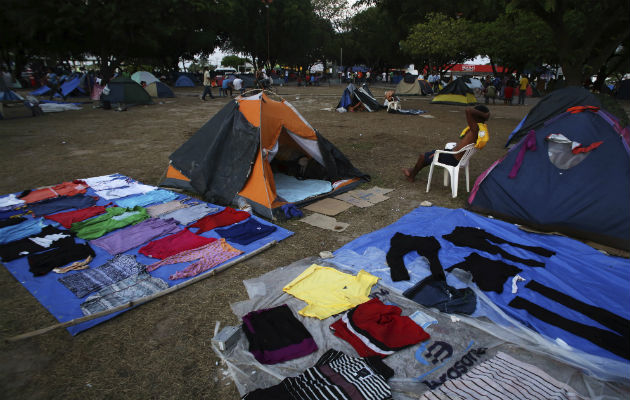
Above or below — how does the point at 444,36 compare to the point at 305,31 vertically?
below

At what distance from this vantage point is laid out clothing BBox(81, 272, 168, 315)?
10.6 feet

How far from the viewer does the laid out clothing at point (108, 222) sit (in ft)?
15.0

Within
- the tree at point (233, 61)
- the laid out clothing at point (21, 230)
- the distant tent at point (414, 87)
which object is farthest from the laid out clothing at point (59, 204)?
the tree at point (233, 61)

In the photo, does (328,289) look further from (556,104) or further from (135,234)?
(556,104)

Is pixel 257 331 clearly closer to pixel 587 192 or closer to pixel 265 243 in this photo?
pixel 265 243

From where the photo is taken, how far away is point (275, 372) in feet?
8.37

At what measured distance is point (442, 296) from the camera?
333cm

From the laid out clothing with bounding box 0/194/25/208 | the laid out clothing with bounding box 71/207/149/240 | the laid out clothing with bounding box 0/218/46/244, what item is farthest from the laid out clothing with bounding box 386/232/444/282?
the laid out clothing with bounding box 0/194/25/208

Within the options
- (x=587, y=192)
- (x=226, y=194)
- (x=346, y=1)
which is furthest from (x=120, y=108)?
(x=346, y=1)

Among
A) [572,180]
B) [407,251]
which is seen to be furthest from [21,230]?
[572,180]

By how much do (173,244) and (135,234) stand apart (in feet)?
2.18

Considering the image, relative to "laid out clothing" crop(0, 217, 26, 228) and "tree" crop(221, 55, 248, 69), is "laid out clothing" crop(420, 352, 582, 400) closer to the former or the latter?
"laid out clothing" crop(0, 217, 26, 228)

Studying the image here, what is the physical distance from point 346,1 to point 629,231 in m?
48.2

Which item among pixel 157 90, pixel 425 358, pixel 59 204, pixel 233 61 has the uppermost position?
pixel 233 61
